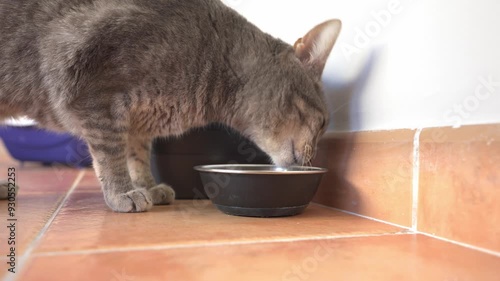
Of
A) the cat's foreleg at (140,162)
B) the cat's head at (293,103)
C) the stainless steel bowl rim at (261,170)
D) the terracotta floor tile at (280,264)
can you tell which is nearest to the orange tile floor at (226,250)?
the terracotta floor tile at (280,264)

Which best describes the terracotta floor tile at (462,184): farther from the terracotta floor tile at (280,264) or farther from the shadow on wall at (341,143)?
the shadow on wall at (341,143)

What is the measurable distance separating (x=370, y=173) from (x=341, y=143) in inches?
6.7

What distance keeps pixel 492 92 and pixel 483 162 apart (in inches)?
4.9

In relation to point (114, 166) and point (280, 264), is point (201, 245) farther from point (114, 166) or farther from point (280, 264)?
point (114, 166)

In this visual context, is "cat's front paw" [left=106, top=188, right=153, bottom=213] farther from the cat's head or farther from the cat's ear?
the cat's ear

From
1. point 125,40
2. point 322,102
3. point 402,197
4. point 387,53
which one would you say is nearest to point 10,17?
point 125,40

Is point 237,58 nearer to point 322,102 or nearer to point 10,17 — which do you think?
point 322,102

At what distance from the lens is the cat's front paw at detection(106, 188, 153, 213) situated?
48.4 inches

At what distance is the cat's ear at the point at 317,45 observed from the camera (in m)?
1.23

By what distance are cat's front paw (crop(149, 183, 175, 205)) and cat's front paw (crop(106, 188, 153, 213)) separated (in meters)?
0.14

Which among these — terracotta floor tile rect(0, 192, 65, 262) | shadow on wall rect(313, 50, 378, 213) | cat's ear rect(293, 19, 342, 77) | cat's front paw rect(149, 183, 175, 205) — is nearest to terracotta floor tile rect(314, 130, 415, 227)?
shadow on wall rect(313, 50, 378, 213)

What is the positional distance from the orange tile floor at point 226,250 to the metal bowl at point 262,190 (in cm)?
3

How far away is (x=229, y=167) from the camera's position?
4.37ft

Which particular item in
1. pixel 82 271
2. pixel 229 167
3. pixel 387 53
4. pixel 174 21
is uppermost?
pixel 174 21
